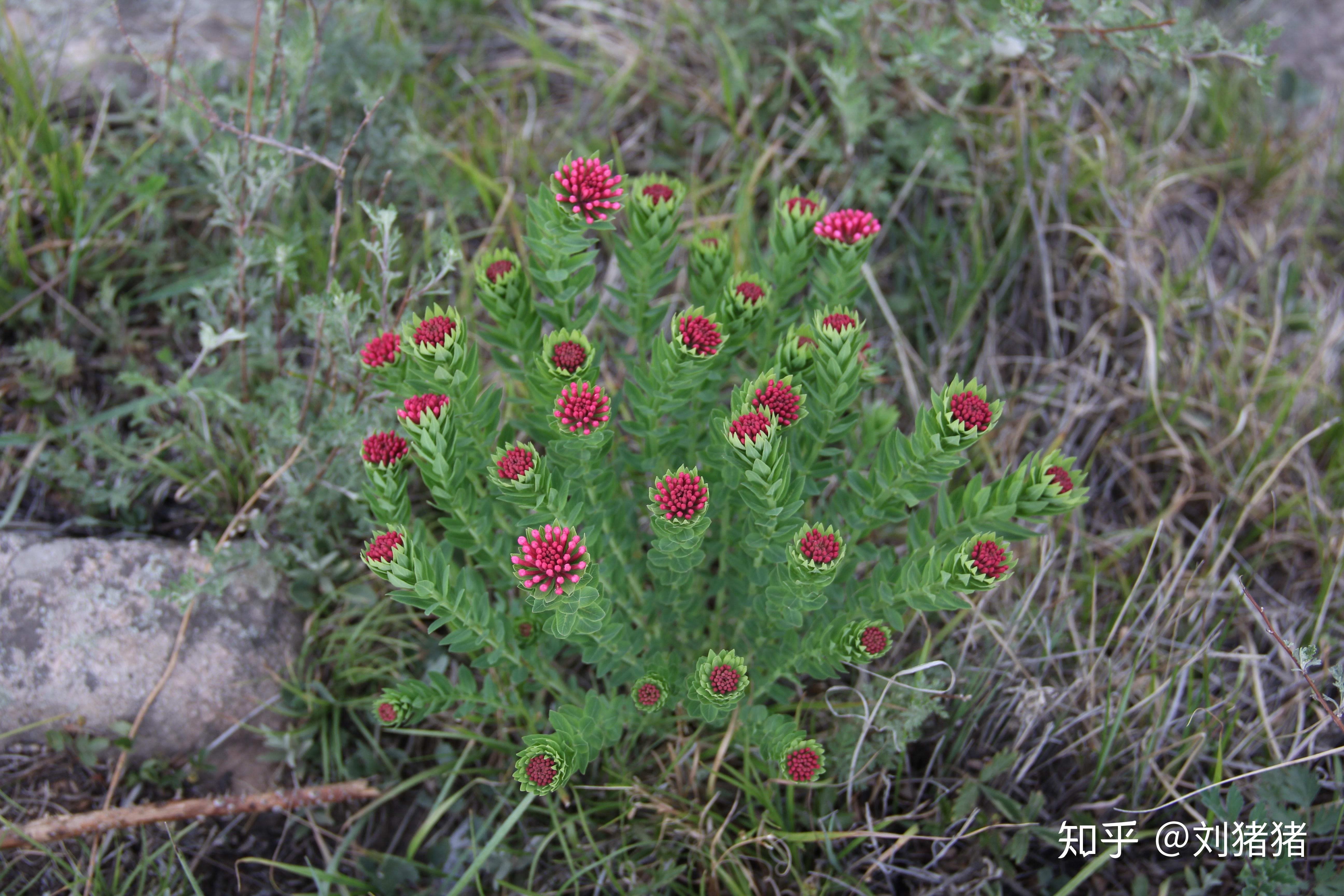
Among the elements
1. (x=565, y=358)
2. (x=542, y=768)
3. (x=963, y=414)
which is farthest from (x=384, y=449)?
(x=963, y=414)

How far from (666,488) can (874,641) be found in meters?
0.72

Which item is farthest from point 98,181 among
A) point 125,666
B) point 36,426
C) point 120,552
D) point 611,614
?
point 611,614

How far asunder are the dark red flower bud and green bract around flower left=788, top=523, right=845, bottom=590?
0.52 meters

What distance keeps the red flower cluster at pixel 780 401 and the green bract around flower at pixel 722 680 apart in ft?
2.11

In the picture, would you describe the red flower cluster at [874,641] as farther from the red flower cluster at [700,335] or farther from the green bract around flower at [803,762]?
the red flower cluster at [700,335]

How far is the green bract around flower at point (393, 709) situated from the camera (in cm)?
244

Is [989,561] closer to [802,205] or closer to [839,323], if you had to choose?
[839,323]

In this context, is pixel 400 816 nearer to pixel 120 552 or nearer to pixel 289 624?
pixel 289 624

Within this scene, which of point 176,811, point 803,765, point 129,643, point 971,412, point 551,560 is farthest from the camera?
point 129,643

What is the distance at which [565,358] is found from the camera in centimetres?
230

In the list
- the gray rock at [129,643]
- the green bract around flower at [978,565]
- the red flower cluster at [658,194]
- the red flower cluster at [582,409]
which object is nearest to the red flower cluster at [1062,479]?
the green bract around flower at [978,565]

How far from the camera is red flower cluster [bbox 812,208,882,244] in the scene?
2.52 meters

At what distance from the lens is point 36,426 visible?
3.65 m

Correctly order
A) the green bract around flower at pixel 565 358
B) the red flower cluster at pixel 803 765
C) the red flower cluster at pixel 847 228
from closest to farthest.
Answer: the green bract around flower at pixel 565 358 → the red flower cluster at pixel 803 765 → the red flower cluster at pixel 847 228
